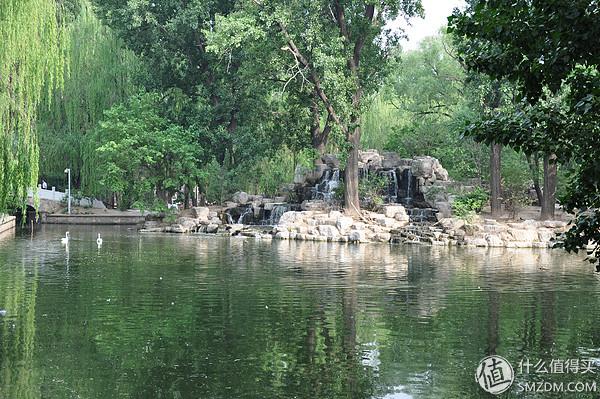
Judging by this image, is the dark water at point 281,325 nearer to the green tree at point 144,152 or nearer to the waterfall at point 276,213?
the waterfall at point 276,213

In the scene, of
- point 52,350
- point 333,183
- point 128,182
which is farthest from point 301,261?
point 128,182

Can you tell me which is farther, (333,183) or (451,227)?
(333,183)

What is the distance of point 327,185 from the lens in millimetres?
46094

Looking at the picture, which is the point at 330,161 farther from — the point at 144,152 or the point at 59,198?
the point at 59,198

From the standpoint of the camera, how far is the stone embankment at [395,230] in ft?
116

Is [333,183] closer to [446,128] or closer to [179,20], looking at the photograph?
[446,128]

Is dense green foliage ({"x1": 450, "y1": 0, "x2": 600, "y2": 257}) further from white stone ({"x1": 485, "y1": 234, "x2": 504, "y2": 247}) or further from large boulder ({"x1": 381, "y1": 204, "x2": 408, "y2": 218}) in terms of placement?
large boulder ({"x1": 381, "y1": 204, "x2": 408, "y2": 218})

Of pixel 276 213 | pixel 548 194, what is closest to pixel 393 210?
pixel 548 194

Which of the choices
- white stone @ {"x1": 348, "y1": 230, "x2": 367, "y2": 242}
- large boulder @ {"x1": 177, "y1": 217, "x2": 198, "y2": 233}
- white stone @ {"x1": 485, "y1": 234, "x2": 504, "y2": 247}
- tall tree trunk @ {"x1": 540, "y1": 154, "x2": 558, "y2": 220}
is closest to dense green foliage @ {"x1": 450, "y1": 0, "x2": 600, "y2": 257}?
white stone @ {"x1": 485, "y1": 234, "x2": 504, "y2": 247}

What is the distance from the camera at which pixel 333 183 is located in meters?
45.9

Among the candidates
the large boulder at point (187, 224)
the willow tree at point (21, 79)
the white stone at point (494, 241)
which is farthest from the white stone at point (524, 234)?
the willow tree at point (21, 79)

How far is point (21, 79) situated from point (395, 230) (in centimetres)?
2197

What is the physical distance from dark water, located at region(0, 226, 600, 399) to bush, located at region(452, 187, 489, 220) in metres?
9.48

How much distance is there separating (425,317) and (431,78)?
36690 millimetres
